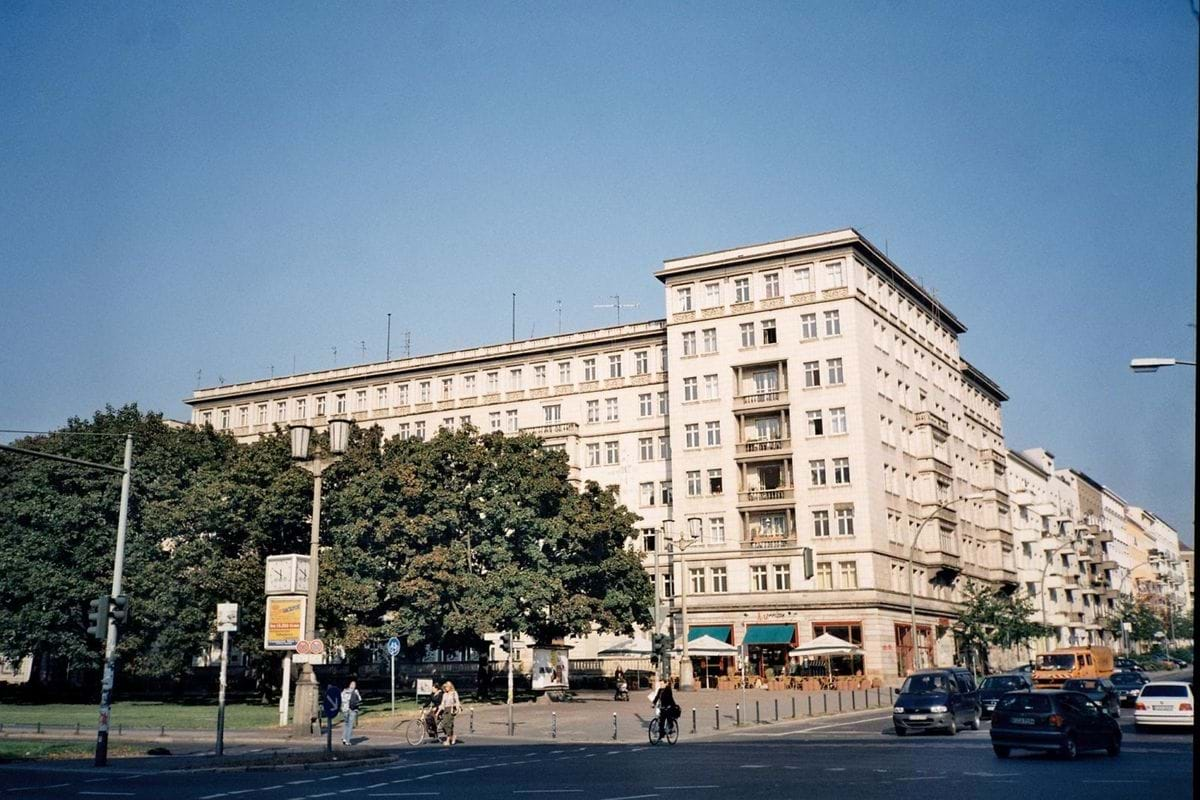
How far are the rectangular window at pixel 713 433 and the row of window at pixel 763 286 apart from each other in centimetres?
837

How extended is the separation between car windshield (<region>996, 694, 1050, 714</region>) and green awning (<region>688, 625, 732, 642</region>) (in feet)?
156

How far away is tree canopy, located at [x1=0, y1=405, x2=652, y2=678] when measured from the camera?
54.0m

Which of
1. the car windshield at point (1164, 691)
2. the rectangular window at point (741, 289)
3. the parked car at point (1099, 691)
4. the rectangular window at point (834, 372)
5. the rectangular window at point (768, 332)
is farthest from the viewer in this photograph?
the rectangular window at point (741, 289)

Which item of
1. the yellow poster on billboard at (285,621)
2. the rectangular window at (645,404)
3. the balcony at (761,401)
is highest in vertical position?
the rectangular window at (645,404)

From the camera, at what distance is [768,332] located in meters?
76.6

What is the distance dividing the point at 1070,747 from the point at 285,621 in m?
20.6

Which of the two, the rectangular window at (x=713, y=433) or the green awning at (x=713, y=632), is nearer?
the green awning at (x=713, y=632)

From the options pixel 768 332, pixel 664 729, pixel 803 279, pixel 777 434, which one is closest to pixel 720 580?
pixel 777 434

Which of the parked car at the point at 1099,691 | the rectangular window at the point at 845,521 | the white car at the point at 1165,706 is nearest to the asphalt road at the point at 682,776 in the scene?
the white car at the point at 1165,706

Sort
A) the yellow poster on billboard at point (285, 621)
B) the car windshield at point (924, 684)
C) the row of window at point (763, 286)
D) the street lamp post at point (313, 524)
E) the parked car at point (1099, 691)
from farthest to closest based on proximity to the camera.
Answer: the row of window at point (763, 286) → the parked car at point (1099, 691) → the car windshield at point (924, 684) → the yellow poster on billboard at point (285, 621) → the street lamp post at point (313, 524)

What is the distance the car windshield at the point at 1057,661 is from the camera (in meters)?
53.7

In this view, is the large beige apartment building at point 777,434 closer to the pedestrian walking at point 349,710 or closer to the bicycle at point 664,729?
the bicycle at point 664,729

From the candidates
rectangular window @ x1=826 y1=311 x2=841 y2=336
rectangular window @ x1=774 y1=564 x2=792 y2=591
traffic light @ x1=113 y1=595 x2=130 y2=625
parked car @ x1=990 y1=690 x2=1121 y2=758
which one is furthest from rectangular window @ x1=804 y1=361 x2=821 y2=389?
traffic light @ x1=113 y1=595 x2=130 y2=625

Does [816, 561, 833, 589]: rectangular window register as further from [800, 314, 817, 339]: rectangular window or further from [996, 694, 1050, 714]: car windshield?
[996, 694, 1050, 714]: car windshield
